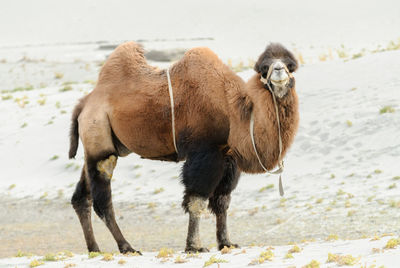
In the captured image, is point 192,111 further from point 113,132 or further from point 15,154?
point 15,154

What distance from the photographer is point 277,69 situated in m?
7.36

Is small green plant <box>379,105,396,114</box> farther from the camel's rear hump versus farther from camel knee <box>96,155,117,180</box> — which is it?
camel knee <box>96,155,117,180</box>

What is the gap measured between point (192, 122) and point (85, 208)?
2.07m

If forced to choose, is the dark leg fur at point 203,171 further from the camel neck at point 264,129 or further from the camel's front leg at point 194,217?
the camel neck at point 264,129

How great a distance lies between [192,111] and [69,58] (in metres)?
30.6

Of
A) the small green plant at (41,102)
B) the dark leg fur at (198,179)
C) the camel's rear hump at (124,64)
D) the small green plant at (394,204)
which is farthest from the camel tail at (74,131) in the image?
the small green plant at (41,102)

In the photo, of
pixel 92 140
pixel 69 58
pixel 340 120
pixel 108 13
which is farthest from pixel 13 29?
pixel 92 140

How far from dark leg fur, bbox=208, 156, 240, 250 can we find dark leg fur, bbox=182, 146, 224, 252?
34 centimetres

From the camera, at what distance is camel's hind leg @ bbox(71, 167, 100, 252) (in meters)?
9.16

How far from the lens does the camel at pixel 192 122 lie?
768cm

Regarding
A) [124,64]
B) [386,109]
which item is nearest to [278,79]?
[124,64]

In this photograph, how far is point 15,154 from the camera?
18.4 m

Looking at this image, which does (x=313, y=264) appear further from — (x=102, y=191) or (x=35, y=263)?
(x=102, y=191)

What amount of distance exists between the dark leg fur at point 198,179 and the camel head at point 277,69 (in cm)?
95
